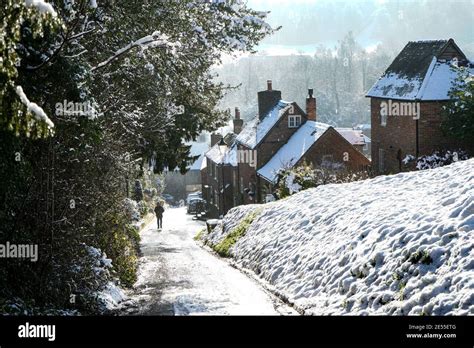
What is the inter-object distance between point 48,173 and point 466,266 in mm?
7367

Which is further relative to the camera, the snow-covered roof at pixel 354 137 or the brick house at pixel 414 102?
the snow-covered roof at pixel 354 137

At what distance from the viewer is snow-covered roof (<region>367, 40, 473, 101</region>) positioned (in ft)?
115

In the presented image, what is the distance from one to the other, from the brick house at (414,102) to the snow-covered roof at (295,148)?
4.92 meters

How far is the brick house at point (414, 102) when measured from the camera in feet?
115

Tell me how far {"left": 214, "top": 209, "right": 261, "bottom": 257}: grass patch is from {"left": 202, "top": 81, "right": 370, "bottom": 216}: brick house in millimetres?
15311

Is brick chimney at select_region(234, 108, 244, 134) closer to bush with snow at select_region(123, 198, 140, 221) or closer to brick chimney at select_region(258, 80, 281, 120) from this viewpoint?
brick chimney at select_region(258, 80, 281, 120)

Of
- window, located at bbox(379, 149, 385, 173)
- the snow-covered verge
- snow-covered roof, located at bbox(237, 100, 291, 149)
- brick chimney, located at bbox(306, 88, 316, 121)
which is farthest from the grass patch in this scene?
brick chimney, located at bbox(306, 88, 316, 121)

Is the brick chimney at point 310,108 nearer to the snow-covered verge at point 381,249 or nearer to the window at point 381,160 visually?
the window at point 381,160

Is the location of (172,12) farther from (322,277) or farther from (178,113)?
(322,277)

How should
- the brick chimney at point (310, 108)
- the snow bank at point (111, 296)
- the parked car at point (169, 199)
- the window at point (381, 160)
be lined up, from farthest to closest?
the parked car at point (169, 199), the brick chimney at point (310, 108), the window at point (381, 160), the snow bank at point (111, 296)

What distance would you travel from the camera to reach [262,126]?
4972 centimetres

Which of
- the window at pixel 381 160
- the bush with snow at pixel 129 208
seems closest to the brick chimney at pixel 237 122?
the window at pixel 381 160

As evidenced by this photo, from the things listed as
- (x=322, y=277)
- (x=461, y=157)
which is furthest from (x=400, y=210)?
(x=461, y=157)

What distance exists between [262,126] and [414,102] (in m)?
16.4
